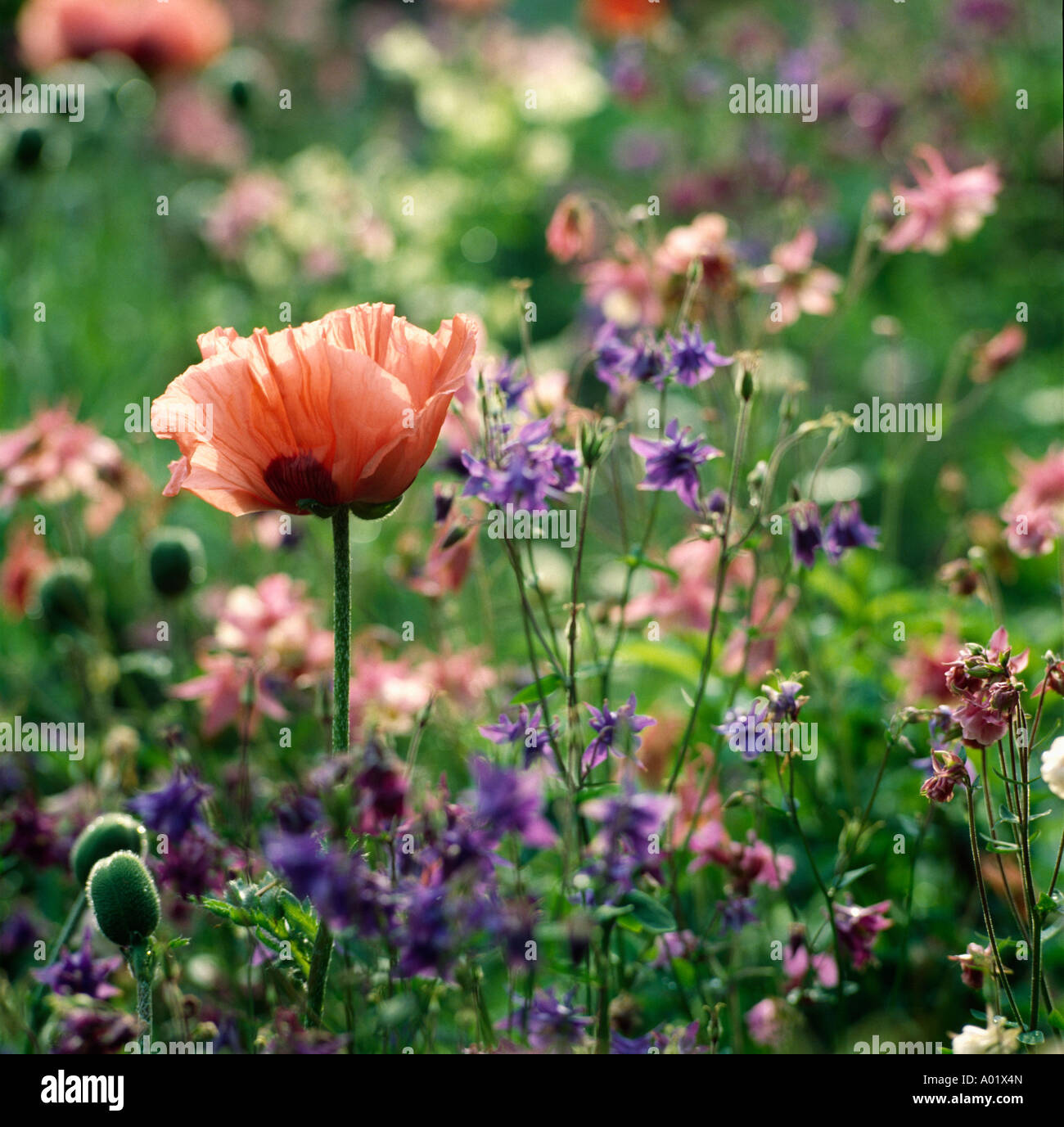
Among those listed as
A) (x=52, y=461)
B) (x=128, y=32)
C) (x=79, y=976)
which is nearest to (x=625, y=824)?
(x=79, y=976)

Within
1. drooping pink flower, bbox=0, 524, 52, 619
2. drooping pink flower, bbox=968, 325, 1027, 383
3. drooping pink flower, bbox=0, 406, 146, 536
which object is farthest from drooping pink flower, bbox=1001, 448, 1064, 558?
drooping pink flower, bbox=0, 524, 52, 619

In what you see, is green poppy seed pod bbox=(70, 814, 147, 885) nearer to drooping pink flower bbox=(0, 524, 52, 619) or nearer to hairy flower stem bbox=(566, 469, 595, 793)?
hairy flower stem bbox=(566, 469, 595, 793)

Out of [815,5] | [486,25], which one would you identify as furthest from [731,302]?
[486,25]

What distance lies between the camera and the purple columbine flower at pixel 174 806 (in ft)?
4.32

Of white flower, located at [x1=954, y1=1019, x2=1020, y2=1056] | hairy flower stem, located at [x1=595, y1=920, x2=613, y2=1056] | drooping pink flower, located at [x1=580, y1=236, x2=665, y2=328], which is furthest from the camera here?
drooping pink flower, located at [x1=580, y1=236, x2=665, y2=328]

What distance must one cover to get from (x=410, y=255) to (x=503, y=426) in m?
A: 2.52

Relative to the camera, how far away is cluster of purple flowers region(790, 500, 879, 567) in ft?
4.37

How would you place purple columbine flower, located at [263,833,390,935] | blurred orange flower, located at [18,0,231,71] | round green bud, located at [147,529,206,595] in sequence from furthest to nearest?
blurred orange flower, located at [18,0,231,71], round green bud, located at [147,529,206,595], purple columbine flower, located at [263,833,390,935]

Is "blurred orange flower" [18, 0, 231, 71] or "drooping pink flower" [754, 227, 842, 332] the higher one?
"blurred orange flower" [18, 0, 231, 71]

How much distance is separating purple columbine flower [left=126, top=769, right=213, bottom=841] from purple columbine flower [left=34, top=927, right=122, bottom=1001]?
0.15 meters

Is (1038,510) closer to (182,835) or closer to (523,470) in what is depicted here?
(523,470)

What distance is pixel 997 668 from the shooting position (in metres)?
1.06

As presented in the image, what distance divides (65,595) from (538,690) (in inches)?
44.2

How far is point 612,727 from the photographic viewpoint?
1100 millimetres
